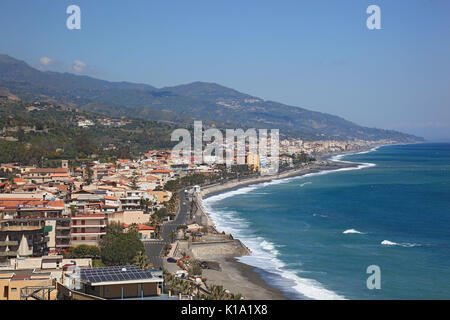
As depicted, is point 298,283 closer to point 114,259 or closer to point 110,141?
point 114,259

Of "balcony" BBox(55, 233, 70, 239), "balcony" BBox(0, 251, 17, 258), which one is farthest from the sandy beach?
"balcony" BBox(0, 251, 17, 258)

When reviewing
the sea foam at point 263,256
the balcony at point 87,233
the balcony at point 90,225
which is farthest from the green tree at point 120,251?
the sea foam at point 263,256

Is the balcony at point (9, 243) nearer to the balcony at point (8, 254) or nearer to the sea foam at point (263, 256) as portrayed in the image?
the balcony at point (8, 254)

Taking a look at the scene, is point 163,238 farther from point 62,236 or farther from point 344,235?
point 344,235

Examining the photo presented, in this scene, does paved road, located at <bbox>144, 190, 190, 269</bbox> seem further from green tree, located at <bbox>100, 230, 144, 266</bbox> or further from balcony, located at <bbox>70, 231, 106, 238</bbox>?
balcony, located at <bbox>70, 231, 106, 238</bbox>
